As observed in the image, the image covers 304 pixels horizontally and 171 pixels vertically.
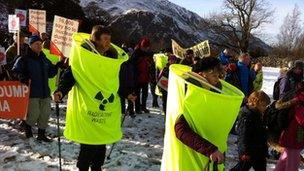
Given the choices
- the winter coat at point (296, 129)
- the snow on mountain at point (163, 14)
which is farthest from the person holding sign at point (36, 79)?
the snow on mountain at point (163, 14)

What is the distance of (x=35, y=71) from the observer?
28.2ft

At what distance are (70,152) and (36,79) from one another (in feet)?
4.93

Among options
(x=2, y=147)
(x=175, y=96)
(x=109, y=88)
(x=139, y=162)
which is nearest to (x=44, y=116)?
(x=2, y=147)

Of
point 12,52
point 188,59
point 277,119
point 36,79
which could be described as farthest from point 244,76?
point 12,52

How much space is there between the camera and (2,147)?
8.28m

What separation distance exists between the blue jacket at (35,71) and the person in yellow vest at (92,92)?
294 cm

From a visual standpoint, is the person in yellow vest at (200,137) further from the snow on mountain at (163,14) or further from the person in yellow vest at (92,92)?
the snow on mountain at (163,14)

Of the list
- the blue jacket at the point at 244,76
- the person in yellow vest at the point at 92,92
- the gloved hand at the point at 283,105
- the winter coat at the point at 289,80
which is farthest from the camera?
the blue jacket at the point at 244,76

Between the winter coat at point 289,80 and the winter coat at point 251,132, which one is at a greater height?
the winter coat at point 289,80

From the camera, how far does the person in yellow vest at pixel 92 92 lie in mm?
5496

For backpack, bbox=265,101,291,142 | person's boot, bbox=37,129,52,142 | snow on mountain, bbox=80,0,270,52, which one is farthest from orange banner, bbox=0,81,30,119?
snow on mountain, bbox=80,0,270,52

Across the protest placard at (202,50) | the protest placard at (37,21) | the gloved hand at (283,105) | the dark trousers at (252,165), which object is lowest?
the dark trousers at (252,165)

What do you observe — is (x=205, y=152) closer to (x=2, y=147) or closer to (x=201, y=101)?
(x=201, y=101)

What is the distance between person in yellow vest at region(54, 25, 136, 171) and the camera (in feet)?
18.0
